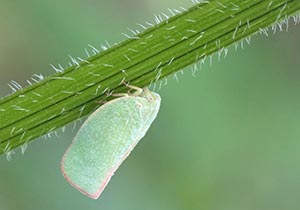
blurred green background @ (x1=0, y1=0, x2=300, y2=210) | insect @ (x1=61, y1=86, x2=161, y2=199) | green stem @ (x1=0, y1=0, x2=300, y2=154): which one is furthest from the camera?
blurred green background @ (x1=0, y1=0, x2=300, y2=210)

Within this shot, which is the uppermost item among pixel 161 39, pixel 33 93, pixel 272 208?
pixel 161 39

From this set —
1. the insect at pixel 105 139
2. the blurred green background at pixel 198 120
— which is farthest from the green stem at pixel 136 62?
the blurred green background at pixel 198 120

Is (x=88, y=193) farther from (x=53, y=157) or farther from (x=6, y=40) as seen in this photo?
(x=6, y=40)

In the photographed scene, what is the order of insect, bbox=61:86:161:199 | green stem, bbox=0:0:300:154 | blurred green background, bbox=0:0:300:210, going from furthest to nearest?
blurred green background, bbox=0:0:300:210
insect, bbox=61:86:161:199
green stem, bbox=0:0:300:154

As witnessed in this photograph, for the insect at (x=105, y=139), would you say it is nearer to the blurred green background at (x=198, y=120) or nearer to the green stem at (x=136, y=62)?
the green stem at (x=136, y=62)

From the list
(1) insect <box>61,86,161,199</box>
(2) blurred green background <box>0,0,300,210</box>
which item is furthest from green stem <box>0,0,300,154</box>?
(2) blurred green background <box>0,0,300,210</box>

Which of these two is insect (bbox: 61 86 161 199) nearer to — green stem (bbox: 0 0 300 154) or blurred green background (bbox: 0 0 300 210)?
green stem (bbox: 0 0 300 154)

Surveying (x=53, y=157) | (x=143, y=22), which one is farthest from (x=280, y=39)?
(x=53, y=157)
